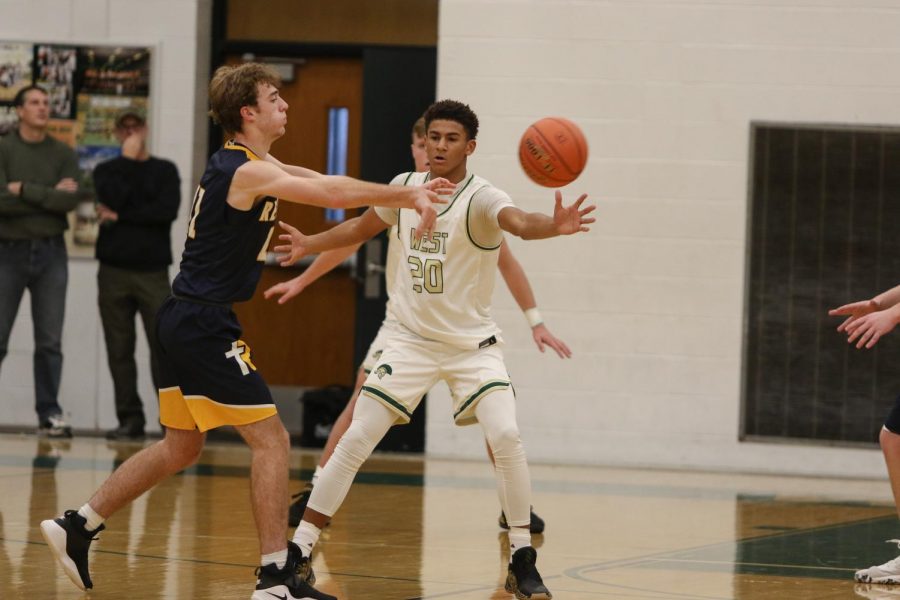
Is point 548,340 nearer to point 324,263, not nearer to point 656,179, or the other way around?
point 324,263

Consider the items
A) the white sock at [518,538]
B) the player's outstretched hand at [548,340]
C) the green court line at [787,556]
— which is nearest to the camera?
the white sock at [518,538]

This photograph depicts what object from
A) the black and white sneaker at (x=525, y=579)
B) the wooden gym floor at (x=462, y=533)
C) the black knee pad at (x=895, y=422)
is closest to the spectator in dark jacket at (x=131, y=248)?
the wooden gym floor at (x=462, y=533)

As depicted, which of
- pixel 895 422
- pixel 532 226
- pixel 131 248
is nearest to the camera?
pixel 532 226

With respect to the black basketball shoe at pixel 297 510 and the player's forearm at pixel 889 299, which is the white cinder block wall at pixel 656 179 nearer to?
the black basketball shoe at pixel 297 510

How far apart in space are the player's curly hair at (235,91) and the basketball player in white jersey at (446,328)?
2.02 feet

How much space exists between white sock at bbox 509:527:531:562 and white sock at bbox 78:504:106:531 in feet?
4.69

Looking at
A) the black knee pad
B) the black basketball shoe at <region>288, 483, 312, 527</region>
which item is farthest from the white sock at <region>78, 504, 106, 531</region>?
the black knee pad

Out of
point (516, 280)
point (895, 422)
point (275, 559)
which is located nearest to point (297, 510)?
point (516, 280)

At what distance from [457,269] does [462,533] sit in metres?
1.64

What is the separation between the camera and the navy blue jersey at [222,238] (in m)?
4.86

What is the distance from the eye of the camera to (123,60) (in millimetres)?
10625

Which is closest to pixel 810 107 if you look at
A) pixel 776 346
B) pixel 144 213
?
pixel 776 346

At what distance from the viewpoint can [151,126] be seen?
10594mm

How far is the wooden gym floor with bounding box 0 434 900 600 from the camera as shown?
17.3 ft
